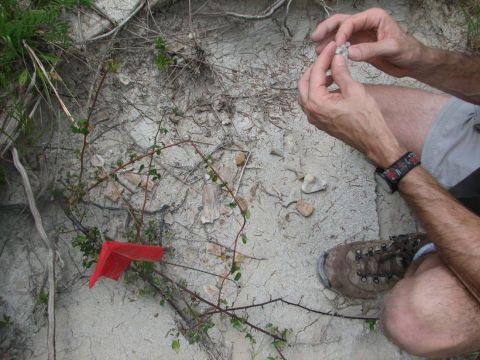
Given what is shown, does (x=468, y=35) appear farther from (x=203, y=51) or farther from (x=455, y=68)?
(x=203, y=51)

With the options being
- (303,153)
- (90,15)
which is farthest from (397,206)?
(90,15)

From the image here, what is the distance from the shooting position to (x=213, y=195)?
75.0 inches

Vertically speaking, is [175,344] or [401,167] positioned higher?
[401,167]

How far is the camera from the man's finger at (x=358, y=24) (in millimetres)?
1450

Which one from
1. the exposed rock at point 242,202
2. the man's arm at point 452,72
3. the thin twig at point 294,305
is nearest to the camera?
the man's arm at point 452,72

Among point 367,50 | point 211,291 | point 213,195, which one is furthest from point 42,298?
point 367,50

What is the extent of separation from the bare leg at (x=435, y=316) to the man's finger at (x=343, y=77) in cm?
62

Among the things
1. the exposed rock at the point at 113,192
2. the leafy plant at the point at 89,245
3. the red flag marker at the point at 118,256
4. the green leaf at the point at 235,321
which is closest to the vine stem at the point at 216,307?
the green leaf at the point at 235,321

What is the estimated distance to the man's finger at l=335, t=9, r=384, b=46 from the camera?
1.45 metres

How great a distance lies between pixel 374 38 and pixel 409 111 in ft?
0.90

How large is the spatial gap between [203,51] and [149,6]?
271mm

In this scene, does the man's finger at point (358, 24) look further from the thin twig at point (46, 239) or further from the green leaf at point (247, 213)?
the thin twig at point (46, 239)

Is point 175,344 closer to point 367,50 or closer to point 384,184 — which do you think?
point 384,184

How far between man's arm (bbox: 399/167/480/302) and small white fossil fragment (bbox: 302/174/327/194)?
0.62 m
